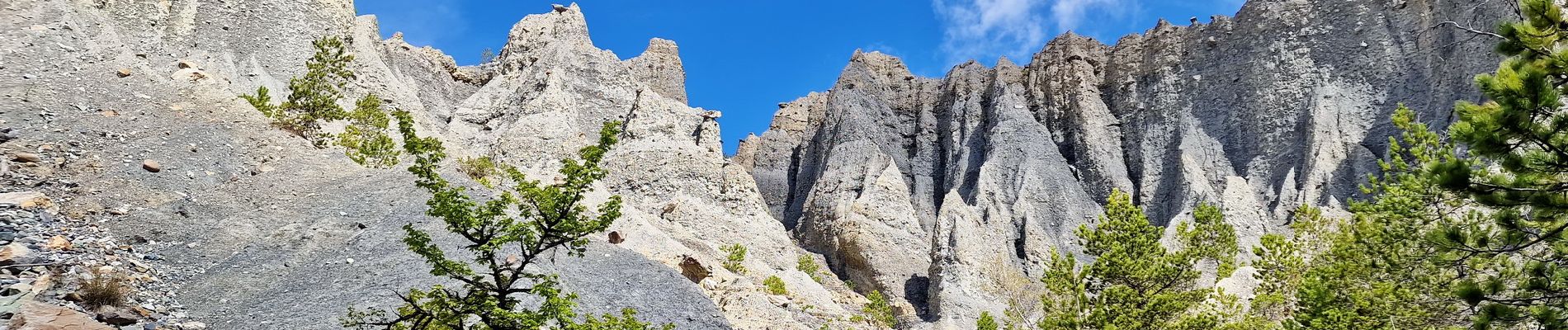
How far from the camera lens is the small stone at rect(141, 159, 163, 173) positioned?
62.5ft

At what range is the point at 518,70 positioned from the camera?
47.7m

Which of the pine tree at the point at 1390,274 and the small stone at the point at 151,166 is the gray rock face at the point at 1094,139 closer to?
the pine tree at the point at 1390,274

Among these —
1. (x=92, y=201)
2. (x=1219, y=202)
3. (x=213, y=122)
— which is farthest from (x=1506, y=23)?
(x=1219, y=202)

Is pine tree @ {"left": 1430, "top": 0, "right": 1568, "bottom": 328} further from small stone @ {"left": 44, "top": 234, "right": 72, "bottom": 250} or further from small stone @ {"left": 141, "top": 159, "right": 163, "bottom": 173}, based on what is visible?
small stone @ {"left": 141, "top": 159, "right": 163, "bottom": 173}

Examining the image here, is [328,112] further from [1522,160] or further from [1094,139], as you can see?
[1094,139]

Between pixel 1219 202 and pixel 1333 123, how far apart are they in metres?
8.67

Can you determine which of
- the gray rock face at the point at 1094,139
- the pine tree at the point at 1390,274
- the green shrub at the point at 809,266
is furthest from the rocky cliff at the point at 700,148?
the pine tree at the point at 1390,274

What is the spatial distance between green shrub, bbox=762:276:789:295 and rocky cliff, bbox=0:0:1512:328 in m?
0.48

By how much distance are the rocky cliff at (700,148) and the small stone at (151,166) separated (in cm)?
6

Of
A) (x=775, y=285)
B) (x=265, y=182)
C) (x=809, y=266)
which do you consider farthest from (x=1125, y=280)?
(x=809, y=266)

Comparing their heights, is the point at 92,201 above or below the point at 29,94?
below

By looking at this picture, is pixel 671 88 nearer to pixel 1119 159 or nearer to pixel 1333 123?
pixel 1119 159

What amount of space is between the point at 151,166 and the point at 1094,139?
54818 millimetres

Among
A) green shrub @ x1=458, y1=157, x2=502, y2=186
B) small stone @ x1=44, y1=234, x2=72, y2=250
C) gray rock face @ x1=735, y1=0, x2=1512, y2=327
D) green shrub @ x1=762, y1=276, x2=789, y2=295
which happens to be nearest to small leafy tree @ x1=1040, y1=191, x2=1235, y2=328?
green shrub @ x1=762, y1=276, x2=789, y2=295
